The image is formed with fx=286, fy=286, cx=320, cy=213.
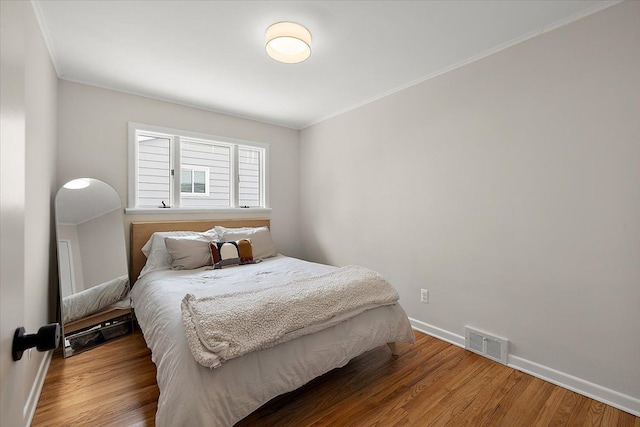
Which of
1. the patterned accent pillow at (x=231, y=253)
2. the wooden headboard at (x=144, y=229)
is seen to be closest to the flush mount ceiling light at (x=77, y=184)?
the wooden headboard at (x=144, y=229)

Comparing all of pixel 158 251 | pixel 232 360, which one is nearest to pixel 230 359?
pixel 232 360

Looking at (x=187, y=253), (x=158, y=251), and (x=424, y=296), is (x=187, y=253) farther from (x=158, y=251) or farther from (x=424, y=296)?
(x=424, y=296)

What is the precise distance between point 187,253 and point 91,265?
81 centimetres

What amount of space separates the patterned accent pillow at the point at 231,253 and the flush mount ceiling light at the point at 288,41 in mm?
1849

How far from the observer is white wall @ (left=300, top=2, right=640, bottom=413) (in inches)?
68.6

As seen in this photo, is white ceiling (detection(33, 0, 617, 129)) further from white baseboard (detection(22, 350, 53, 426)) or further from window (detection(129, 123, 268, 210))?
white baseboard (detection(22, 350, 53, 426))

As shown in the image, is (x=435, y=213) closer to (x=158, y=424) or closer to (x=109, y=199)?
(x=158, y=424)

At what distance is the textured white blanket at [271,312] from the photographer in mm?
1434

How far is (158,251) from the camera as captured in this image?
2.88 m

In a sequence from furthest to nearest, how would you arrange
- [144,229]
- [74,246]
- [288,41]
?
[144,229], [74,246], [288,41]

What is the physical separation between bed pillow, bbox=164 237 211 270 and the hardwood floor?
0.85 metres

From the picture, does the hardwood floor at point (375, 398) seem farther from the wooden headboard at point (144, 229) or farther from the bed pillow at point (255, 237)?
the bed pillow at point (255, 237)

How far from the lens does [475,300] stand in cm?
241

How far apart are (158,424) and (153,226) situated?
88.5 inches
